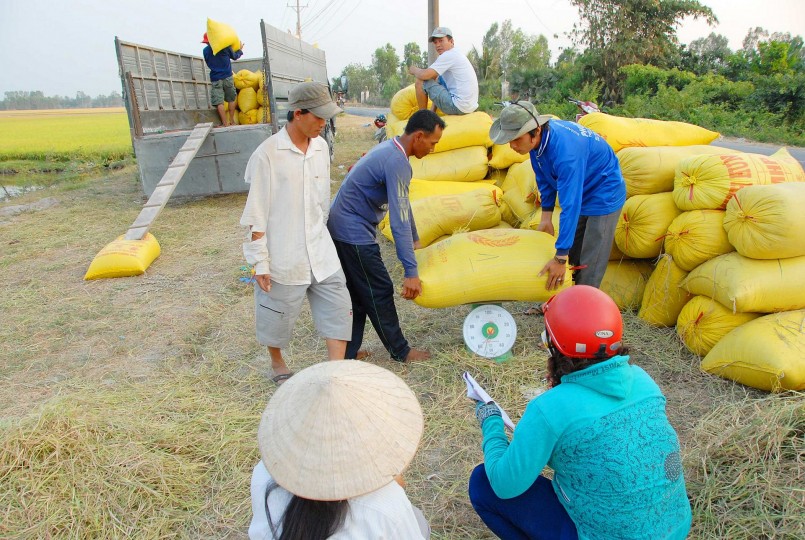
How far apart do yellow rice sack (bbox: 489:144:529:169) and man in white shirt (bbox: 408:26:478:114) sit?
516mm

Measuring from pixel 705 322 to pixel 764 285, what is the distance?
0.38 metres

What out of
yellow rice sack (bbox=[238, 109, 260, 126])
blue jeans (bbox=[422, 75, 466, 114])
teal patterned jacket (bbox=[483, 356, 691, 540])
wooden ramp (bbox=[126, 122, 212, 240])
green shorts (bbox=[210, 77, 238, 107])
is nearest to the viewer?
teal patterned jacket (bbox=[483, 356, 691, 540])

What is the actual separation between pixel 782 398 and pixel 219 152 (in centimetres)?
729

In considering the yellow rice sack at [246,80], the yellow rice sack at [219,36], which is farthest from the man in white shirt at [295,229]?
the yellow rice sack at [246,80]

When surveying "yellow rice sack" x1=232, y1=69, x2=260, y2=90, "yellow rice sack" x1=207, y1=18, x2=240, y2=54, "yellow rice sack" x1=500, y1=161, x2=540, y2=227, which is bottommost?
"yellow rice sack" x1=500, y1=161, x2=540, y2=227

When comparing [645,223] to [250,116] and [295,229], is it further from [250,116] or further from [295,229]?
[250,116]

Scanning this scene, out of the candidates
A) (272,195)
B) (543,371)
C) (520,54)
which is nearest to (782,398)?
(543,371)

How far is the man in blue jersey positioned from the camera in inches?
109

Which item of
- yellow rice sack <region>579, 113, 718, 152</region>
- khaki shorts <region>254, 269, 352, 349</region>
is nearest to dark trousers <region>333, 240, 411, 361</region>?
khaki shorts <region>254, 269, 352, 349</region>

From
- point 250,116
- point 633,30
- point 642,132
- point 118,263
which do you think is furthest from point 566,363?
point 633,30

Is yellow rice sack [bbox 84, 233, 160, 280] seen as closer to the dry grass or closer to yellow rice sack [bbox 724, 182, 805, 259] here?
the dry grass

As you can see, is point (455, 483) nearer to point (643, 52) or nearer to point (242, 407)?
point (242, 407)

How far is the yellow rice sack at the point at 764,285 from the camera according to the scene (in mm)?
2703

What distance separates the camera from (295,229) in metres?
2.66
